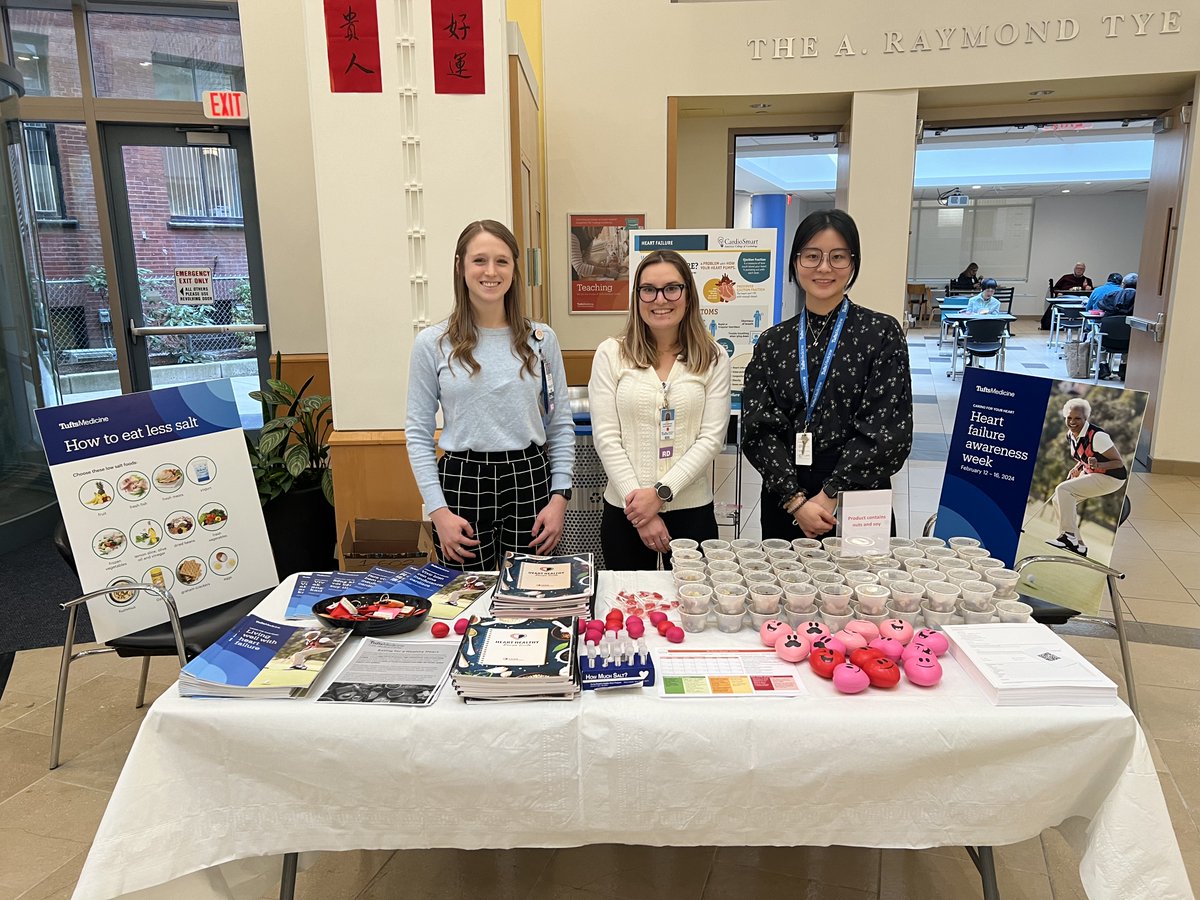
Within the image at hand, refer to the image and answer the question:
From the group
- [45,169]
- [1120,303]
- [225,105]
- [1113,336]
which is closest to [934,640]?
[225,105]

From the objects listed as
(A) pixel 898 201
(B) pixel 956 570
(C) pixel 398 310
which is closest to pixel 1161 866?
(B) pixel 956 570

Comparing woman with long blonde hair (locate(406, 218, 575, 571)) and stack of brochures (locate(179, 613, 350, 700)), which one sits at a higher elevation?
woman with long blonde hair (locate(406, 218, 575, 571))

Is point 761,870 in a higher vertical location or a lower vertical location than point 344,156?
lower

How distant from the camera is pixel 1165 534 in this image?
472 centimetres

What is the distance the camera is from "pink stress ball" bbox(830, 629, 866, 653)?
161cm

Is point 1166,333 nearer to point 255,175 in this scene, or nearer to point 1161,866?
point 1161,866

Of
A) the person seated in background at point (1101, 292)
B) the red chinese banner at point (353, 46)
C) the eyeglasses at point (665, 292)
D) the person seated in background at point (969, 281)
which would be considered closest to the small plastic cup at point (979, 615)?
the eyeglasses at point (665, 292)

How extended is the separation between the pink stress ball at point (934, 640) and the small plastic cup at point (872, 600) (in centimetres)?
10

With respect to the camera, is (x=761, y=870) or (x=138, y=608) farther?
(x=138, y=608)

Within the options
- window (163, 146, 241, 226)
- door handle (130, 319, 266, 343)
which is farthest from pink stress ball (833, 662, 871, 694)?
window (163, 146, 241, 226)

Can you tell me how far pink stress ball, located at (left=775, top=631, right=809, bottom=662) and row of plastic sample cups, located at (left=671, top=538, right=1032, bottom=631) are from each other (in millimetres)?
100

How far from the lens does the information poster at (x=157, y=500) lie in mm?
2422

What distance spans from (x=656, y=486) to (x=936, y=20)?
4.65m

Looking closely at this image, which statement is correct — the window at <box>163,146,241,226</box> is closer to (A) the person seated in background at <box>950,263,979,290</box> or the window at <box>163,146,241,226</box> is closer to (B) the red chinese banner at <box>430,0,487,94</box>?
(B) the red chinese banner at <box>430,0,487,94</box>
